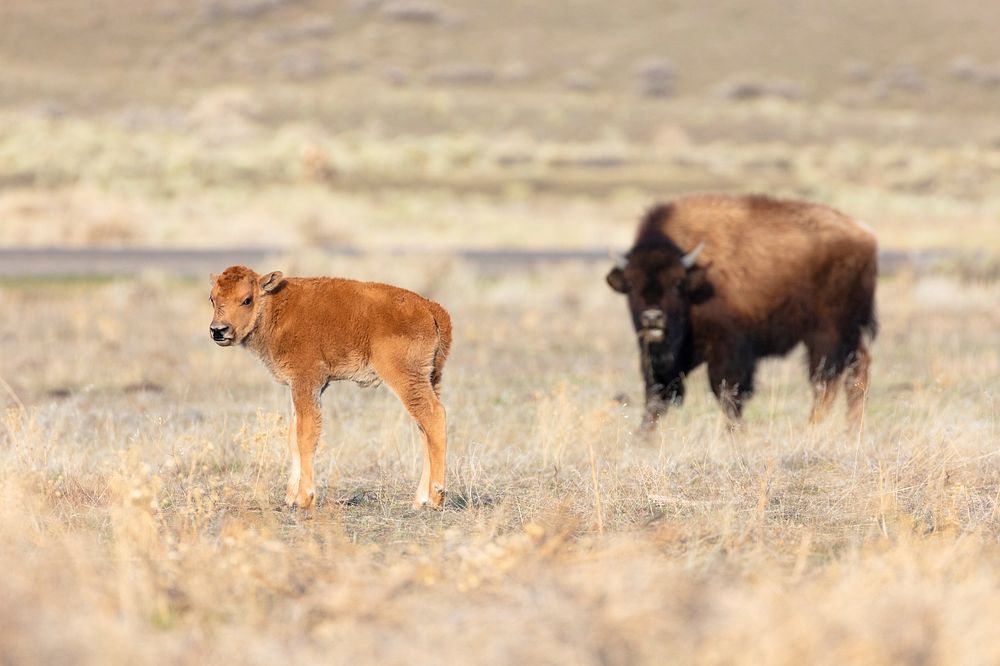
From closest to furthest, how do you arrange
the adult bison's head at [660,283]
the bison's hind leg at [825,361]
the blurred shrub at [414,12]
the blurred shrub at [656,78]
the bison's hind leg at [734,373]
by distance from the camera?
the adult bison's head at [660,283], the bison's hind leg at [734,373], the bison's hind leg at [825,361], the blurred shrub at [656,78], the blurred shrub at [414,12]

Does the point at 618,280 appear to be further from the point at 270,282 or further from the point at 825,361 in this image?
the point at 270,282

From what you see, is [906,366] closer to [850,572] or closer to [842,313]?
[842,313]

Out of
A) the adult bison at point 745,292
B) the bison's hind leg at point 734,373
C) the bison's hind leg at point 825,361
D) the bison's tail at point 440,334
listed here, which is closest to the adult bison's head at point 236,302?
the bison's tail at point 440,334

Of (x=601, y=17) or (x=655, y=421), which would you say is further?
(x=601, y=17)

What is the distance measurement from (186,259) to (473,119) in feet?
154

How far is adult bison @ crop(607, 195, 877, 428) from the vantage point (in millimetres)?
10422

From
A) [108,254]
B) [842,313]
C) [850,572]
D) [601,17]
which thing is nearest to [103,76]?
[601,17]

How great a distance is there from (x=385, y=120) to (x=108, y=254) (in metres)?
43.8

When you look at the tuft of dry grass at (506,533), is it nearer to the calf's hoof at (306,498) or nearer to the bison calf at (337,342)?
the calf's hoof at (306,498)

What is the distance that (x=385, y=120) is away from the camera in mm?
70500

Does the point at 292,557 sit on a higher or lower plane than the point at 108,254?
higher

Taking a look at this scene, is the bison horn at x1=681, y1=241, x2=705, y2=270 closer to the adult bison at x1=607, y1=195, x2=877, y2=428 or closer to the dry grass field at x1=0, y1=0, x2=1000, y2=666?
the adult bison at x1=607, y1=195, x2=877, y2=428

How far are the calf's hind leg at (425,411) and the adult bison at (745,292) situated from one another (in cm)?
354

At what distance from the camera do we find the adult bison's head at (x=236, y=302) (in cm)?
671
